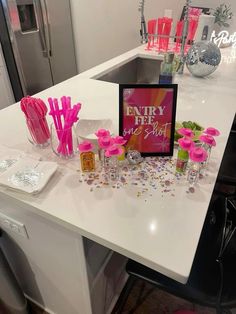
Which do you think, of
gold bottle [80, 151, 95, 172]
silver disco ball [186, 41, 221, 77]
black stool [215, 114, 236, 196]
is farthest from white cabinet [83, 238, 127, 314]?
silver disco ball [186, 41, 221, 77]

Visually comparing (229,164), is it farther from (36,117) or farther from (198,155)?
(36,117)

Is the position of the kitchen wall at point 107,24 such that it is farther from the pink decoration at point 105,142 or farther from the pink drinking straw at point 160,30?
the pink decoration at point 105,142

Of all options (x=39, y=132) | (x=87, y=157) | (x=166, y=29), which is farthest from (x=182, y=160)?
(x=166, y=29)

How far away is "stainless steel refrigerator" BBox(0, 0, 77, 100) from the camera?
2.34 m

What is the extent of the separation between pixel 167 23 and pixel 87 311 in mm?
1959

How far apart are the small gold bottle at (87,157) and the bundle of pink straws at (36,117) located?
0.71 feet

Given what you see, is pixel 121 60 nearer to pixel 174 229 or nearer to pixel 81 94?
pixel 81 94

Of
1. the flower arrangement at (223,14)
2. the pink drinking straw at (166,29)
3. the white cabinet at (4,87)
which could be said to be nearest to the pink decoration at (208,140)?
the pink drinking straw at (166,29)

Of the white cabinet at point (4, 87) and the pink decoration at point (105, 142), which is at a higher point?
the pink decoration at point (105, 142)

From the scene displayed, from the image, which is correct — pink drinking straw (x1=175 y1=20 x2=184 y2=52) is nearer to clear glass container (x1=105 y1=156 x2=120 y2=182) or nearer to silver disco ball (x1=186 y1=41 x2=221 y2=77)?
silver disco ball (x1=186 y1=41 x2=221 y2=77)

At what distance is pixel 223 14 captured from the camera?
7.29 ft

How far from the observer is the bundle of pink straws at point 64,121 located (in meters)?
0.77

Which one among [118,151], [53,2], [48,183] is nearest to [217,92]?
[118,151]

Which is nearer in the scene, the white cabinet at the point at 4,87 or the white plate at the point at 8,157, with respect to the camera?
the white plate at the point at 8,157
